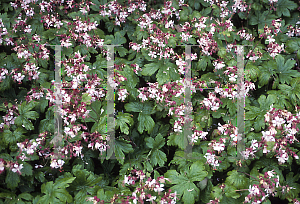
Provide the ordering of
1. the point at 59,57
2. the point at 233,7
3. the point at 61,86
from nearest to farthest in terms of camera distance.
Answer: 1. the point at 61,86
2. the point at 59,57
3. the point at 233,7

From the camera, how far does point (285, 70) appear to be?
10.7ft

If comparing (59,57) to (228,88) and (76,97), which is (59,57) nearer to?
(76,97)

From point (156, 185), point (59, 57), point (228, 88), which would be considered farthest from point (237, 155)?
point (59, 57)

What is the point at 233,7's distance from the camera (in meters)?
4.03

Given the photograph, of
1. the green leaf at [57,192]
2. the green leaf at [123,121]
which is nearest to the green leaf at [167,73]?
the green leaf at [123,121]

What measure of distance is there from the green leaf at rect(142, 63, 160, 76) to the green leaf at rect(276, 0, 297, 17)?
273 cm

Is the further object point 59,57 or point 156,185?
point 59,57

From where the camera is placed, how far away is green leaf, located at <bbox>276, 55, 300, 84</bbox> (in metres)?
3.19

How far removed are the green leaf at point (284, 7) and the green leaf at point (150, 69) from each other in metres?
2.73

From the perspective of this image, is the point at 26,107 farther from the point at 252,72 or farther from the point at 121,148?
the point at 252,72

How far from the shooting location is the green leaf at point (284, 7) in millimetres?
4152

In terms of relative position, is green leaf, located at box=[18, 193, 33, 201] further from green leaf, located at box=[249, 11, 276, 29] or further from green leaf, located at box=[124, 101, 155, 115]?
green leaf, located at box=[249, 11, 276, 29]

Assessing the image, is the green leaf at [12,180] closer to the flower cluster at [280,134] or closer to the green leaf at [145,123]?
the green leaf at [145,123]

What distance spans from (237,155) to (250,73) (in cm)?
114
